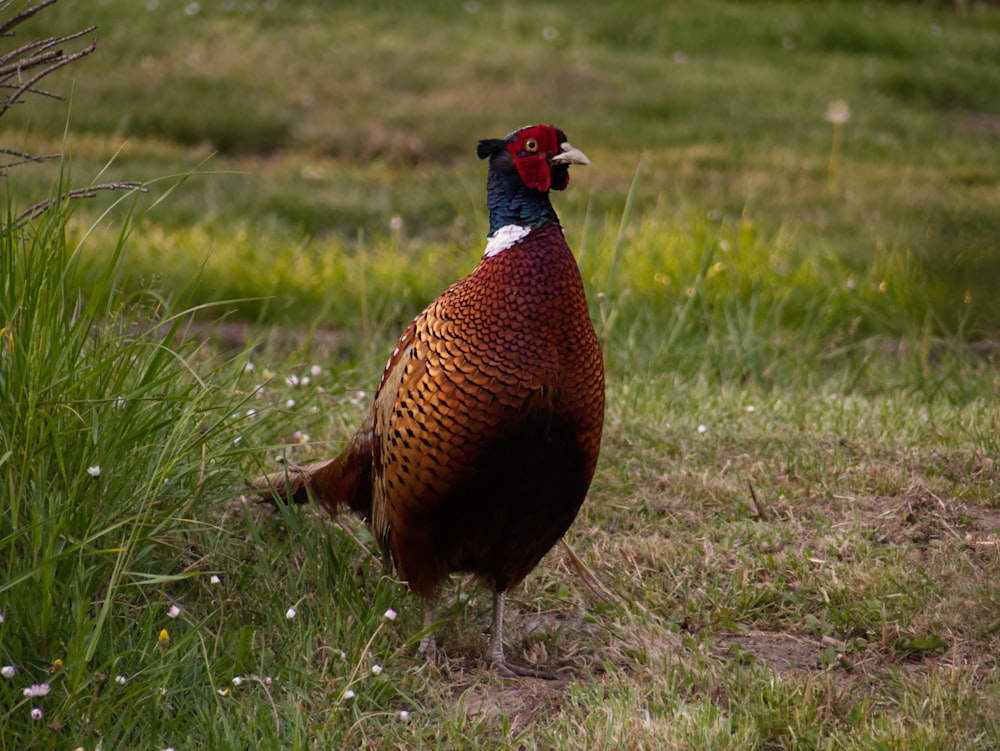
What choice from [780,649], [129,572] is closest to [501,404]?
[129,572]

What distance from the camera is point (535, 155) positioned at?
2689 mm

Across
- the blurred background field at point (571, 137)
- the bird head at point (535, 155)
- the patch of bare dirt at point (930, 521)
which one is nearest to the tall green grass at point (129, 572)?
the bird head at point (535, 155)

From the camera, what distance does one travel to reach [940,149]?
8.70 m

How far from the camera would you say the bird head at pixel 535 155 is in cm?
269

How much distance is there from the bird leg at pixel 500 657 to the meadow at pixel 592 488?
0.05 m

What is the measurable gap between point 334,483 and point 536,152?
0.98 metres

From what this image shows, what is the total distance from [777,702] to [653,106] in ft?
25.4

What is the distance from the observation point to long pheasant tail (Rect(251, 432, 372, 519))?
2994 mm

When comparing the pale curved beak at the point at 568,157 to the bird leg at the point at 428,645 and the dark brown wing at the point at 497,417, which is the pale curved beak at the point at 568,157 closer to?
the dark brown wing at the point at 497,417

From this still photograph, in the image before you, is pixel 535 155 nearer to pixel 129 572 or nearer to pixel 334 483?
pixel 334 483

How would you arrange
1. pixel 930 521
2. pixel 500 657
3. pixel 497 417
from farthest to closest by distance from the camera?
pixel 930 521 → pixel 500 657 → pixel 497 417

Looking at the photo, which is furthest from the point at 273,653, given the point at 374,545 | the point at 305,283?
the point at 305,283

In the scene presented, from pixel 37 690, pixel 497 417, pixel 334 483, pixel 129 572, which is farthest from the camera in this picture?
pixel 334 483

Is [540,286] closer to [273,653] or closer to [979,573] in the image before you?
[273,653]
